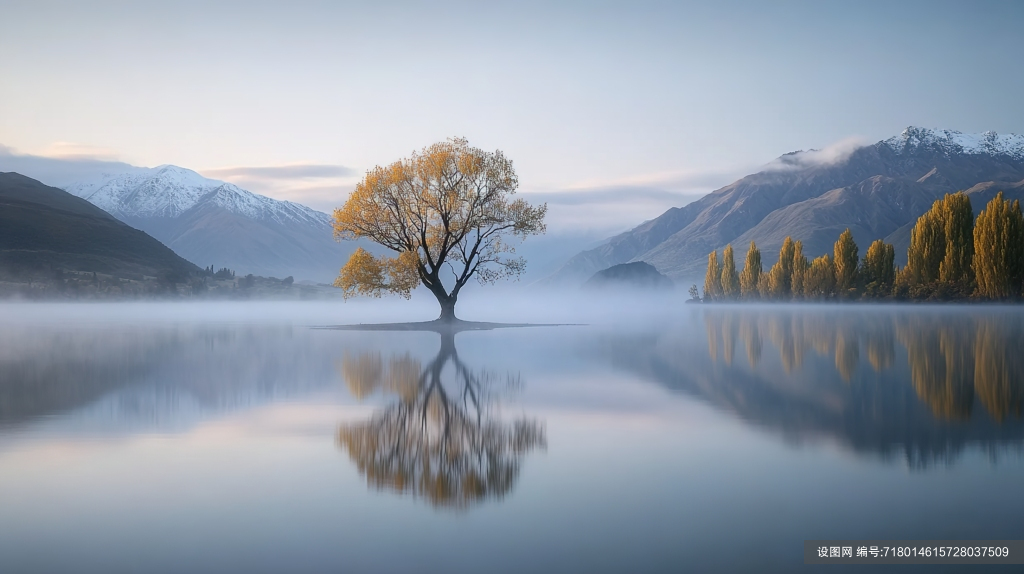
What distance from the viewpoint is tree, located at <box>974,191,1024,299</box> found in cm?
7388

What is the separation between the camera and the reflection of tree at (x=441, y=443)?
8.43m

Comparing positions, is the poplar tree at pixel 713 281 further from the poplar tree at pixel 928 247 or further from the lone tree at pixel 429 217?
the lone tree at pixel 429 217

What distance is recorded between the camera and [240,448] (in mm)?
10633

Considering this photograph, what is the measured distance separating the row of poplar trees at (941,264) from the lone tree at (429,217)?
50655 mm

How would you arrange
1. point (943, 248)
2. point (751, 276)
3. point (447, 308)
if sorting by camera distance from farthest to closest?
point (751, 276)
point (943, 248)
point (447, 308)

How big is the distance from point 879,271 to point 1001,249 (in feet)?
67.4

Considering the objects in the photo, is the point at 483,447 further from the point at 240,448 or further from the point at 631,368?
the point at 631,368

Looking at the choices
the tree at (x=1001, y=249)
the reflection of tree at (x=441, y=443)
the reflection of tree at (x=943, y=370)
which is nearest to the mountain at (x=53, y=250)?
the tree at (x=1001, y=249)

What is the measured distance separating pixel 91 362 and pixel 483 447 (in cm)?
1717

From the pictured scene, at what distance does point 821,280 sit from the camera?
10238 cm

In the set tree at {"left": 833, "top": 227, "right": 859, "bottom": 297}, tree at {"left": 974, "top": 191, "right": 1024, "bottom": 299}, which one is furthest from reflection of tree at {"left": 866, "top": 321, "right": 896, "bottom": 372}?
tree at {"left": 833, "top": 227, "right": 859, "bottom": 297}

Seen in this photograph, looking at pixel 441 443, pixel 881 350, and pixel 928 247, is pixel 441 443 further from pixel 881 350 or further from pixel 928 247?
pixel 928 247

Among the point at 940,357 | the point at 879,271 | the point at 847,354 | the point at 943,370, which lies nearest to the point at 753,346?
the point at 847,354

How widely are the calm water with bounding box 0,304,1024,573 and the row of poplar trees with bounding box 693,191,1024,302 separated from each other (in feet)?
209
